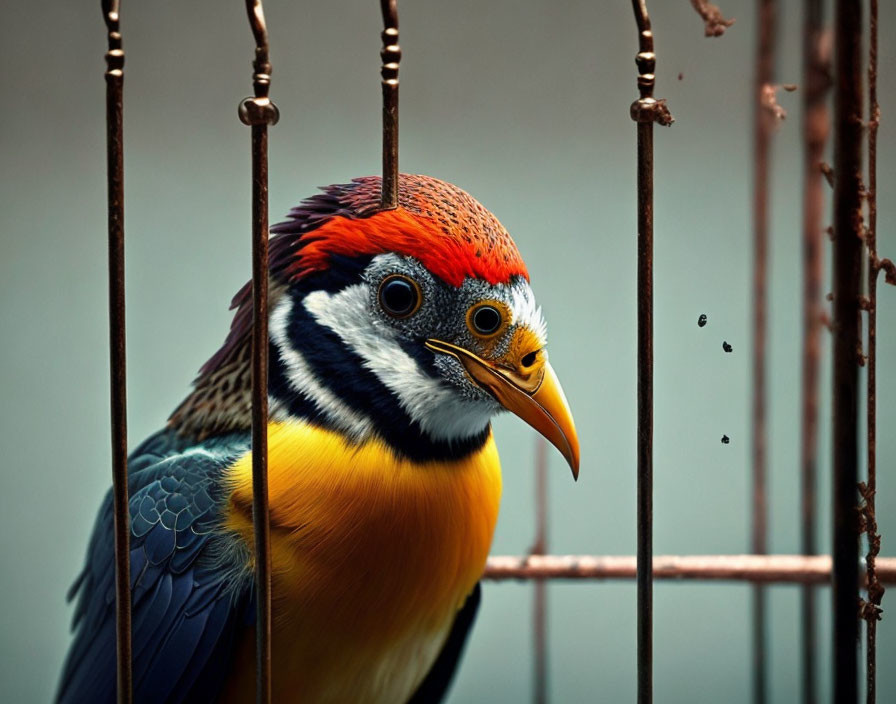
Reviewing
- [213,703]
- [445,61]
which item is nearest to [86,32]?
[445,61]

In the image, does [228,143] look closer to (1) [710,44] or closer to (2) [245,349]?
(2) [245,349]

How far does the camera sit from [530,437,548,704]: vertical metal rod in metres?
1.22

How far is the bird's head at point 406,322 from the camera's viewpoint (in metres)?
0.73

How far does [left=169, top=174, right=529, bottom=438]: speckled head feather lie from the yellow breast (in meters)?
0.09

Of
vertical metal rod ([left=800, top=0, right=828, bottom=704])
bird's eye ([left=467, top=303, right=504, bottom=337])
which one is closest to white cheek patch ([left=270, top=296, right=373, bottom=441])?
bird's eye ([left=467, top=303, right=504, bottom=337])

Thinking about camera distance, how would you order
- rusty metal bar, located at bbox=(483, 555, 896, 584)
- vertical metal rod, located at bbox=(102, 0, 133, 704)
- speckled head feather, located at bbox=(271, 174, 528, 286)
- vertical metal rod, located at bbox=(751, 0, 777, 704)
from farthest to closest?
1. vertical metal rod, located at bbox=(751, 0, 777, 704)
2. rusty metal bar, located at bbox=(483, 555, 896, 584)
3. speckled head feather, located at bbox=(271, 174, 528, 286)
4. vertical metal rod, located at bbox=(102, 0, 133, 704)

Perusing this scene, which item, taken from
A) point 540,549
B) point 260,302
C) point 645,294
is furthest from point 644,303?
point 540,549

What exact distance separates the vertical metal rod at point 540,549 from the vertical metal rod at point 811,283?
372 mm

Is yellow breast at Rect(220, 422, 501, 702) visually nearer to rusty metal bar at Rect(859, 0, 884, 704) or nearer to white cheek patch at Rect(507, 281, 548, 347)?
white cheek patch at Rect(507, 281, 548, 347)

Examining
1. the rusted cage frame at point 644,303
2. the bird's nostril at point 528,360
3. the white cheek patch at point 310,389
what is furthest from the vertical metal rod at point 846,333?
the white cheek patch at point 310,389

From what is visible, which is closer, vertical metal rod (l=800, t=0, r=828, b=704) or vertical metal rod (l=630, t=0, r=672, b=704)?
vertical metal rod (l=630, t=0, r=672, b=704)

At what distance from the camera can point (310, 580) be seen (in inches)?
30.3

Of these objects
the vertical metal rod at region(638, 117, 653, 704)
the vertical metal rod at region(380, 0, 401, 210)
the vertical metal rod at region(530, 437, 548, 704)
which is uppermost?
the vertical metal rod at region(380, 0, 401, 210)

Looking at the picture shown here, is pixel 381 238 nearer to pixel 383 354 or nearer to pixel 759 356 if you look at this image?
pixel 383 354
